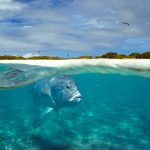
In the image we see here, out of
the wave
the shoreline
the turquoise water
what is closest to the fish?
the turquoise water

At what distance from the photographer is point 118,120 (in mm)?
17078

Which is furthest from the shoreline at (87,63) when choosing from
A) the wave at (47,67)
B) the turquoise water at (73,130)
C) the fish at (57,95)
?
the fish at (57,95)

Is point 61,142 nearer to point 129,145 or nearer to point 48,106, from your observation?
point 48,106

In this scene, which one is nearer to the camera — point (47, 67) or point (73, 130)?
point (73, 130)

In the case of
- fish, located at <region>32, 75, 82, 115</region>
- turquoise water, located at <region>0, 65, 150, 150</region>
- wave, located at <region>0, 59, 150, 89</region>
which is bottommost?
turquoise water, located at <region>0, 65, 150, 150</region>

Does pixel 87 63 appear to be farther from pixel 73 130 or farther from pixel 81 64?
pixel 73 130

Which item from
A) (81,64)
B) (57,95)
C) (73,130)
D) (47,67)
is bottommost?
(73,130)

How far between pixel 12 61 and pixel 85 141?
1022 centimetres

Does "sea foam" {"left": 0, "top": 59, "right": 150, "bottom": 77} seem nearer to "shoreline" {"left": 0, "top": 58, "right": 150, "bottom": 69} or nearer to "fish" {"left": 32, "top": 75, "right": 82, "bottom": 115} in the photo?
"shoreline" {"left": 0, "top": 58, "right": 150, "bottom": 69}

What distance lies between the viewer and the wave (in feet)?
63.4

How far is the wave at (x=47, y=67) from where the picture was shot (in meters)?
19.3

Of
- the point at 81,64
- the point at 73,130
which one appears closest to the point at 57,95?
the point at 73,130

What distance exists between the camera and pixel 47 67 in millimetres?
20344

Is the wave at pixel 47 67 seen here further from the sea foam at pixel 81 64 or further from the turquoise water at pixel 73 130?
the turquoise water at pixel 73 130
